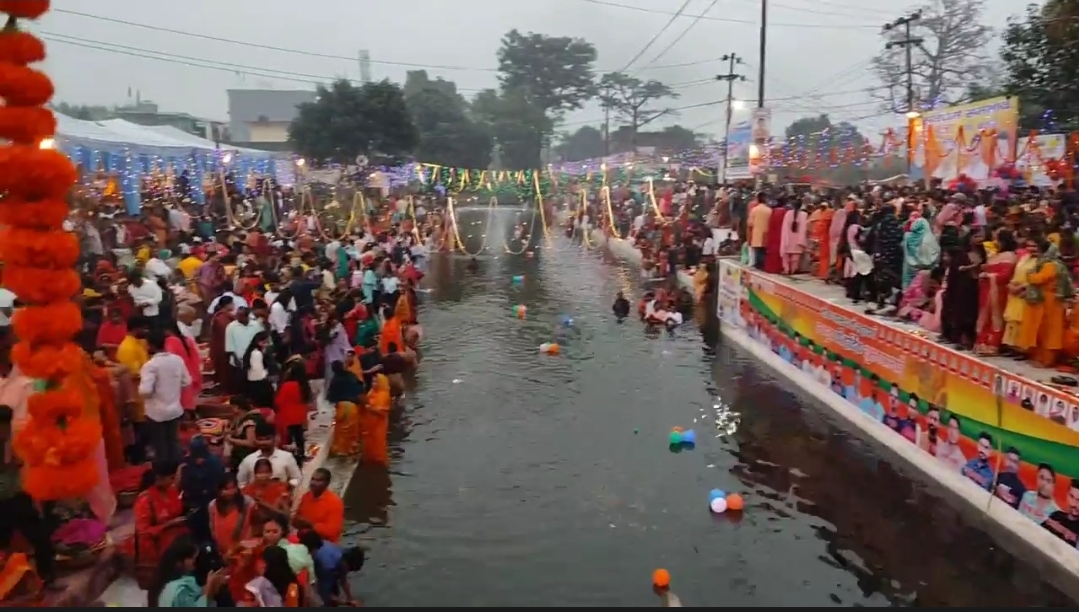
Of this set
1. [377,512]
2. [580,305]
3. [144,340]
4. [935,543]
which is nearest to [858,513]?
[935,543]

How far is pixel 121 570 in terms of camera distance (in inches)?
273

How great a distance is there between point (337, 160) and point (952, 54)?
29524 millimetres

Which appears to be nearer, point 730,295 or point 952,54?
point 730,295

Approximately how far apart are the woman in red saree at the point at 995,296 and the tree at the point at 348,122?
121 ft

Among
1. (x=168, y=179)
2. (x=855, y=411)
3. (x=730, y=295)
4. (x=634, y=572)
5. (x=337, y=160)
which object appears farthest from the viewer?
(x=337, y=160)

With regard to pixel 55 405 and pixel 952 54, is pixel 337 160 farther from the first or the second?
pixel 55 405

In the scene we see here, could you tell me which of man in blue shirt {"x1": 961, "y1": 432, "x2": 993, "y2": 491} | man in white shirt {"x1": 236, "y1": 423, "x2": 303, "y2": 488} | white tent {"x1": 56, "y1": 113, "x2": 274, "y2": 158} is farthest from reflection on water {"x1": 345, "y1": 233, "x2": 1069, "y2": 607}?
white tent {"x1": 56, "y1": 113, "x2": 274, "y2": 158}

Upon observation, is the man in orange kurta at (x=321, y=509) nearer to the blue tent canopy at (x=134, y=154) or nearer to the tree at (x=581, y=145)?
the blue tent canopy at (x=134, y=154)

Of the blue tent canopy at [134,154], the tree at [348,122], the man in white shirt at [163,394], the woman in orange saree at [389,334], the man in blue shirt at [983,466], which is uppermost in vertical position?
the tree at [348,122]

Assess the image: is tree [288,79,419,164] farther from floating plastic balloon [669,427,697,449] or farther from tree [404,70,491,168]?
floating plastic balloon [669,427,697,449]

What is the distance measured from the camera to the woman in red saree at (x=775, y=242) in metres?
17.3

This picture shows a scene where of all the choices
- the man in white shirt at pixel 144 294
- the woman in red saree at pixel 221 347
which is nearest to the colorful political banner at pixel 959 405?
the woman in red saree at pixel 221 347

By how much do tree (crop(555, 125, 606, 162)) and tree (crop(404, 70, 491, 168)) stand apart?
39301 mm

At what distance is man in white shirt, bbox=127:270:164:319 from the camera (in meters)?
11.9
